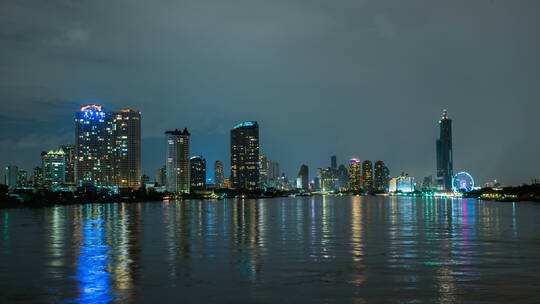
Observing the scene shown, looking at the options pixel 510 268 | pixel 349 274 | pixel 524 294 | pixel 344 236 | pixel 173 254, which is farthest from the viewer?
pixel 344 236

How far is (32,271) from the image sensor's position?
114 feet

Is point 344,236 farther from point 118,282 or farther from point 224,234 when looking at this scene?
point 118,282

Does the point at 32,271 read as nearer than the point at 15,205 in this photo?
Yes

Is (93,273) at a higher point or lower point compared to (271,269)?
higher

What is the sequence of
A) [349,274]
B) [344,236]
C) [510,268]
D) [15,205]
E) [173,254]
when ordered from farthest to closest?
[15,205] → [344,236] → [173,254] → [510,268] → [349,274]

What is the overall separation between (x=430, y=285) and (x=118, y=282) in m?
16.5

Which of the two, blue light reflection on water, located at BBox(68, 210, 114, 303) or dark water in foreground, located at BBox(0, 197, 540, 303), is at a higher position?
blue light reflection on water, located at BBox(68, 210, 114, 303)

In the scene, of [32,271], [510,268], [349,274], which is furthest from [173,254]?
[510,268]

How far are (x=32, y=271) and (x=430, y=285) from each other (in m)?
23.7

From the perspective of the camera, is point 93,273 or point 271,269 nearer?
point 93,273

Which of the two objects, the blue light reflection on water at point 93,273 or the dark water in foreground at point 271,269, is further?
the dark water in foreground at point 271,269

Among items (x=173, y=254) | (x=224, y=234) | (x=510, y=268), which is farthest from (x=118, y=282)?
(x=224, y=234)

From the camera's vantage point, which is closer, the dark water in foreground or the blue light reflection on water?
the blue light reflection on water

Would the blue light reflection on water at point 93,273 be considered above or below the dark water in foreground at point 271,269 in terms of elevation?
above
